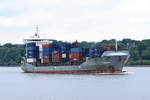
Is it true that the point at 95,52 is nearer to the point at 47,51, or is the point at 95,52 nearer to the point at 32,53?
the point at 47,51

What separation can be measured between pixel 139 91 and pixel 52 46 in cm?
5161

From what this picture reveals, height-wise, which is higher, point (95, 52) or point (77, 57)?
point (95, 52)

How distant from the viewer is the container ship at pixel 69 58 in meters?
99.4

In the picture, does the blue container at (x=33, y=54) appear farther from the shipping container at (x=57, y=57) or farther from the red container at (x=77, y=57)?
the red container at (x=77, y=57)

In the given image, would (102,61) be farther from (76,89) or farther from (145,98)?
(145,98)

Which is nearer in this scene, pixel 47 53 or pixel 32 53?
pixel 47 53

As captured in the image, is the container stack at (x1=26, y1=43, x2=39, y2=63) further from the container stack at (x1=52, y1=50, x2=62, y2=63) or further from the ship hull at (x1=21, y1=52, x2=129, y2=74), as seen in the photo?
the ship hull at (x1=21, y1=52, x2=129, y2=74)

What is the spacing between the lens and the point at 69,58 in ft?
357

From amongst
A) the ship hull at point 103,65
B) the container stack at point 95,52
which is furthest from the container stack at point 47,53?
the container stack at point 95,52

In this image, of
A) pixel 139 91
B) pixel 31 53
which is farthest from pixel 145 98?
pixel 31 53

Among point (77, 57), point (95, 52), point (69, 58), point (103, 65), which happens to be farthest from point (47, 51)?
point (103, 65)

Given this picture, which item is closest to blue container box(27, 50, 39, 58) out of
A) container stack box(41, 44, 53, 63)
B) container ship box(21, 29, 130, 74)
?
container ship box(21, 29, 130, 74)

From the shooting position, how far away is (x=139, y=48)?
634 ft

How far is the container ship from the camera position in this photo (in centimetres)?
9944
